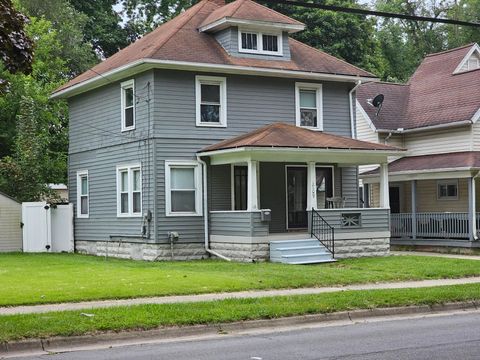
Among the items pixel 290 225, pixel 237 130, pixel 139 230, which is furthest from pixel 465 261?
pixel 139 230

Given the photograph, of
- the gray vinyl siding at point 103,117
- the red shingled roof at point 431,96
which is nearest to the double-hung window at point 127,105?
the gray vinyl siding at point 103,117

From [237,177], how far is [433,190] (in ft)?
32.4

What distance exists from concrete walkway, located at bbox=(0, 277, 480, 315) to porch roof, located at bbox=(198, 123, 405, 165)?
20.2 ft

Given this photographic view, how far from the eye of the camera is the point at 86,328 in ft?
35.3

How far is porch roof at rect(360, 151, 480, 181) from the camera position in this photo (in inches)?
1040

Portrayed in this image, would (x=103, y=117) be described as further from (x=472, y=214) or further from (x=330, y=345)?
(x=330, y=345)

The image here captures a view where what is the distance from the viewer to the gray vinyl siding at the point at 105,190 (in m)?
24.0

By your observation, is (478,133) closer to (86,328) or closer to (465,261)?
(465,261)

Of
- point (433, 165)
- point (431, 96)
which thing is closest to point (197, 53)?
point (433, 165)

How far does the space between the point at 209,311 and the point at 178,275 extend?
5531mm

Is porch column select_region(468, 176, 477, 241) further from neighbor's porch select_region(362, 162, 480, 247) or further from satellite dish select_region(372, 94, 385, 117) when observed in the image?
satellite dish select_region(372, 94, 385, 117)

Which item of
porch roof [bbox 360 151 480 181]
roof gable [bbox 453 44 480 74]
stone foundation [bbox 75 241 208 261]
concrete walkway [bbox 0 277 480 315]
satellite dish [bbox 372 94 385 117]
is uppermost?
roof gable [bbox 453 44 480 74]

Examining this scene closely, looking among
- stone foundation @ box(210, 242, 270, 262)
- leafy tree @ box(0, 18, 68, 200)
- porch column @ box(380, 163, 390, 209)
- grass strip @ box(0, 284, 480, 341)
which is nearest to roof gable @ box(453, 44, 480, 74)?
porch column @ box(380, 163, 390, 209)

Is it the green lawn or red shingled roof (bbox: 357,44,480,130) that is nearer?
the green lawn
